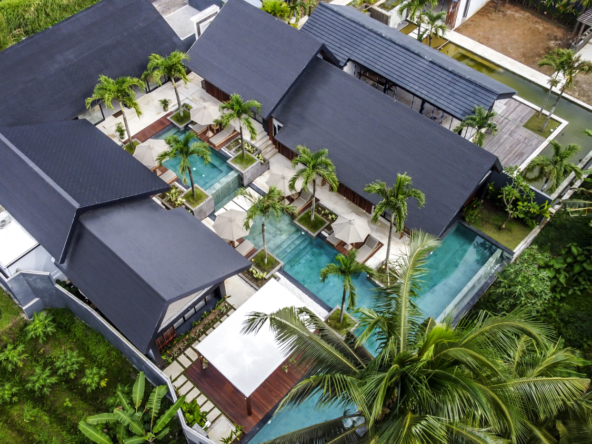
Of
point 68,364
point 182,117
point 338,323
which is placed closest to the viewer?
point 68,364

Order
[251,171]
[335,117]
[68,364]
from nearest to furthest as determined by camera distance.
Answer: [68,364] < [335,117] < [251,171]

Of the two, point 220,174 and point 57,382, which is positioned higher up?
point 220,174

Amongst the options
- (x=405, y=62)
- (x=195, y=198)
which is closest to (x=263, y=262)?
(x=195, y=198)

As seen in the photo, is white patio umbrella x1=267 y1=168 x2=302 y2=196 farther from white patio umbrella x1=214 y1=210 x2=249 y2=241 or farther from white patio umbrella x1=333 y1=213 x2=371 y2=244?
white patio umbrella x1=333 y1=213 x2=371 y2=244

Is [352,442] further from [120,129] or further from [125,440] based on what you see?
[120,129]

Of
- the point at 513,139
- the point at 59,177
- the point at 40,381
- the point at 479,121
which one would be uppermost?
the point at 513,139

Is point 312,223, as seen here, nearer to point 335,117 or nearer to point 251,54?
point 335,117

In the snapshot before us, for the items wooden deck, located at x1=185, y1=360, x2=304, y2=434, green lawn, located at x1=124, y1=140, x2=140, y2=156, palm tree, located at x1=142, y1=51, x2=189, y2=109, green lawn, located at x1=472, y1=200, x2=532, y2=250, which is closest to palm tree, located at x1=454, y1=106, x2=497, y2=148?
green lawn, located at x1=472, y1=200, x2=532, y2=250

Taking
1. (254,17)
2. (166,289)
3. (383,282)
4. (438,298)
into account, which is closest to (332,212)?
(383,282)
